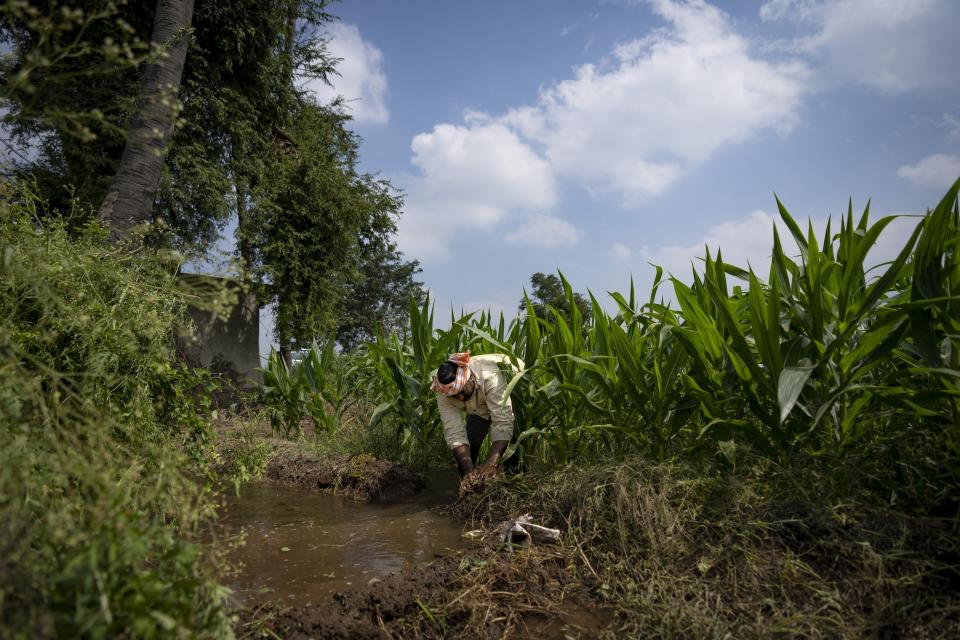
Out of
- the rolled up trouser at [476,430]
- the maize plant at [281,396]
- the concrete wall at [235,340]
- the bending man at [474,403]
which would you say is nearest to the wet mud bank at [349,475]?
the rolled up trouser at [476,430]

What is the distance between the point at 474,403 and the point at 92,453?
273cm

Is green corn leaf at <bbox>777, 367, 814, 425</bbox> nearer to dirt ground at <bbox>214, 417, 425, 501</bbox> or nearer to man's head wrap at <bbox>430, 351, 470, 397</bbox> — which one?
man's head wrap at <bbox>430, 351, 470, 397</bbox>

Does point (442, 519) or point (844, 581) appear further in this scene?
point (442, 519)

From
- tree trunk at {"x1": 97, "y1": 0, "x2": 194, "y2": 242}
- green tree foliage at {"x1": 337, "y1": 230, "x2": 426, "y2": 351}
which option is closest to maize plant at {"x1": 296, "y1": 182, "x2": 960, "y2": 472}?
tree trunk at {"x1": 97, "y1": 0, "x2": 194, "y2": 242}

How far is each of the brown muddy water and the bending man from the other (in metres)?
0.38

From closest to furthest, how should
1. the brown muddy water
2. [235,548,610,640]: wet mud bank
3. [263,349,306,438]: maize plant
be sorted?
[235,548,610,640]: wet mud bank, the brown muddy water, [263,349,306,438]: maize plant

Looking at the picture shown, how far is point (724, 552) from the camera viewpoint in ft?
5.98

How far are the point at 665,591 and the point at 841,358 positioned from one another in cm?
108

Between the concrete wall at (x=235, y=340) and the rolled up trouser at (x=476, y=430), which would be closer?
the rolled up trouser at (x=476, y=430)

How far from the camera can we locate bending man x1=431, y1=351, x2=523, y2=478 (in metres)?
3.32

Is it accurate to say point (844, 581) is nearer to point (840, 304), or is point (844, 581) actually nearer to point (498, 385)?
point (840, 304)

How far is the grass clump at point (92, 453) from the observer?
37.4 inches

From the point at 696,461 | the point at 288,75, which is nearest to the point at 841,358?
the point at 696,461

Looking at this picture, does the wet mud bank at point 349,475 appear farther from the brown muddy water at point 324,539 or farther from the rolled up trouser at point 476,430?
the rolled up trouser at point 476,430
